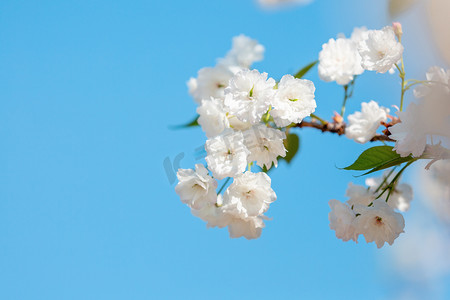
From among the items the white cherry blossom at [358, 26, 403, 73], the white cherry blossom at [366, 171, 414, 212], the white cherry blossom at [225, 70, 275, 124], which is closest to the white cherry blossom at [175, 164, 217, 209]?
the white cherry blossom at [225, 70, 275, 124]

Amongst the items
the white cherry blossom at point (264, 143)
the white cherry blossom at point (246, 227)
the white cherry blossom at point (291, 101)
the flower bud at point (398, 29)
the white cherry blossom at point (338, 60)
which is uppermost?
the white cherry blossom at point (338, 60)

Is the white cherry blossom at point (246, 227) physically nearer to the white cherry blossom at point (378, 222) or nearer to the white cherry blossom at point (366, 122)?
the white cherry blossom at point (378, 222)

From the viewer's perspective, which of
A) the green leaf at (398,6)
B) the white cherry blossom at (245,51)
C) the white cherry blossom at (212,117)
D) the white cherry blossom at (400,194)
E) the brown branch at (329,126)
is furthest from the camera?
the white cherry blossom at (245,51)

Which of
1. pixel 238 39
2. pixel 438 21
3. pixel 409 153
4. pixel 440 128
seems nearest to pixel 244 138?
pixel 409 153

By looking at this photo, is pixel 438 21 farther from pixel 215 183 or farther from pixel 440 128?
pixel 215 183

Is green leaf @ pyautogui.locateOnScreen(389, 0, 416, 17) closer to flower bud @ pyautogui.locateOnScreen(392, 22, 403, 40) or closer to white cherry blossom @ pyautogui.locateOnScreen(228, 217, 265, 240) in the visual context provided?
flower bud @ pyautogui.locateOnScreen(392, 22, 403, 40)

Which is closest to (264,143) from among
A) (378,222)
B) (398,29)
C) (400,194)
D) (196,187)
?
(196,187)

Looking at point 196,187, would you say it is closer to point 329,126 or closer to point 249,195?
point 249,195

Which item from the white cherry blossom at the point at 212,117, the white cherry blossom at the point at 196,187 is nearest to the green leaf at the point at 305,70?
the white cherry blossom at the point at 212,117
